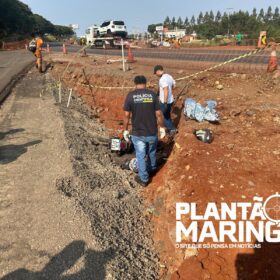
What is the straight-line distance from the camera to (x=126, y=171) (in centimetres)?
835

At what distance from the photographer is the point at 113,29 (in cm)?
3938

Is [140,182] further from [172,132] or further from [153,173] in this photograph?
[172,132]

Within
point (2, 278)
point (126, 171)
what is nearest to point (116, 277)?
point (2, 278)

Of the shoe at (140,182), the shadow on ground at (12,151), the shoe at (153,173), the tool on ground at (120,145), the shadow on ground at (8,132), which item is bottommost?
the shoe at (140,182)

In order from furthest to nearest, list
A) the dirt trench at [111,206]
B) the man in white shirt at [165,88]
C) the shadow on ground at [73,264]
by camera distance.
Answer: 1. the man in white shirt at [165,88]
2. the dirt trench at [111,206]
3. the shadow on ground at [73,264]

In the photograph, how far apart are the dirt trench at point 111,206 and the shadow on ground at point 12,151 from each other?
3.52 feet

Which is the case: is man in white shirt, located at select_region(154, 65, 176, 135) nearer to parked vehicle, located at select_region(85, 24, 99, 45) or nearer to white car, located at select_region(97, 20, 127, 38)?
white car, located at select_region(97, 20, 127, 38)

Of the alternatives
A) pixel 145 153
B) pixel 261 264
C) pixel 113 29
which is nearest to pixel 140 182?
pixel 145 153

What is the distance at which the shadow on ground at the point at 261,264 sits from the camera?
4723 millimetres

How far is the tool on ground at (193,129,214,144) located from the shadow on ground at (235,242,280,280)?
10.1 ft

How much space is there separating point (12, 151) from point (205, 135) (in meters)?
4.54

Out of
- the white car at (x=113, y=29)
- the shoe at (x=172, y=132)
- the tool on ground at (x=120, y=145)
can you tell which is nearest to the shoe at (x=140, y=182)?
the tool on ground at (x=120, y=145)

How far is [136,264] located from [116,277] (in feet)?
1.92

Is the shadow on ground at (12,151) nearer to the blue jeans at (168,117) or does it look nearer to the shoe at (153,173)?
the shoe at (153,173)
